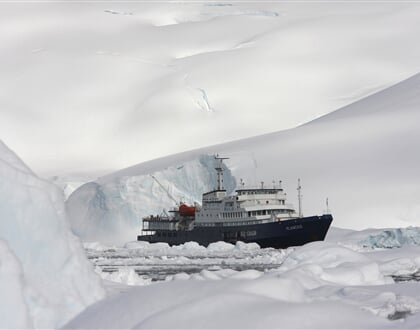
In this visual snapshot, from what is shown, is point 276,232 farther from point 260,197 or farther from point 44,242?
point 44,242

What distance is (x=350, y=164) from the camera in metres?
67.2

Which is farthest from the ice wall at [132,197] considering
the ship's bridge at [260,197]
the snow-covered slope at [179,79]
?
the snow-covered slope at [179,79]

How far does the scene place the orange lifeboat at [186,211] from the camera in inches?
2317

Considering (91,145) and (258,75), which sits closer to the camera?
(91,145)

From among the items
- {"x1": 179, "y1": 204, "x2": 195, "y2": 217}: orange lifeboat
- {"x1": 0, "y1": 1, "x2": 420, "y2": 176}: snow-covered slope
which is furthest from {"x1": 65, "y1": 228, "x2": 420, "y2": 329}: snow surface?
{"x1": 0, "y1": 1, "x2": 420, "y2": 176}: snow-covered slope

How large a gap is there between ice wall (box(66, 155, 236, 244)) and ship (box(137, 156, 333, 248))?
1.66 m

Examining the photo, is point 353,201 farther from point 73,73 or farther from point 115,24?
point 115,24

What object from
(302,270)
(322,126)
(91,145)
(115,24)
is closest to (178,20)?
(115,24)

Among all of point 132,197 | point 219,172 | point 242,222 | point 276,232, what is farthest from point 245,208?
point 132,197

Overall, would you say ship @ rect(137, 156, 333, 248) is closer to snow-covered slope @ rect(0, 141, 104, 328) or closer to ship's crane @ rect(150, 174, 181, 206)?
ship's crane @ rect(150, 174, 181, 206)

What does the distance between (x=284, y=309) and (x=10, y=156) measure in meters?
5.22

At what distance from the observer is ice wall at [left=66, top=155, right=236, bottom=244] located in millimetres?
59750

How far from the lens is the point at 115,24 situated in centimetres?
15038

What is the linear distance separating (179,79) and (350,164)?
164ft
